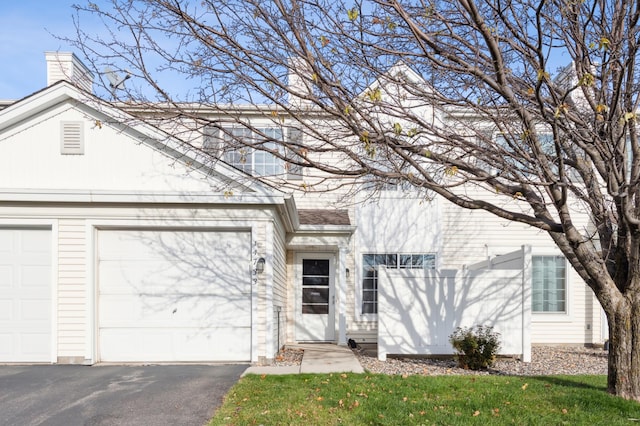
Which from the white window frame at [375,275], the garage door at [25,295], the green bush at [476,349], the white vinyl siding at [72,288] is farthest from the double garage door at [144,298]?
the white window frame at [375,275]

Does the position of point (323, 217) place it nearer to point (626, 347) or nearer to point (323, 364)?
point (323, 364)

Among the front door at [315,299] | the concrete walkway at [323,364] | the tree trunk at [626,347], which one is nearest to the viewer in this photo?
the tree trunk at [626,347]

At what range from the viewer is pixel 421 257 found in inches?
533

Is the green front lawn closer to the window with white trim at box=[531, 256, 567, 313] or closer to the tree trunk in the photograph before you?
Result: the tree trunk

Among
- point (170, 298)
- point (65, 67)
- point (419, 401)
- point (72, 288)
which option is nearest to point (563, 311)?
point (419, 401)

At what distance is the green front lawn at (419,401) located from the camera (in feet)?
18.6

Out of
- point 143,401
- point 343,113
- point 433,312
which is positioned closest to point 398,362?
point 433,312

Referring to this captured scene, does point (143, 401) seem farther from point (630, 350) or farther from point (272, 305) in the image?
point (630, 350)

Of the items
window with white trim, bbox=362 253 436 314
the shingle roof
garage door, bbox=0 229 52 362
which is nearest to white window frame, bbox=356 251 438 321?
window with white trim, bbox=362 253 436 314

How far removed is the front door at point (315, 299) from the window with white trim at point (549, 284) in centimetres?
494

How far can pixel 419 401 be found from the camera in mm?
6316

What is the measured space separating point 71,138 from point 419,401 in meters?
7.04

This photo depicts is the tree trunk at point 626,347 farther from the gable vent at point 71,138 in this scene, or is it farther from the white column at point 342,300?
the gable vent at point 71,138

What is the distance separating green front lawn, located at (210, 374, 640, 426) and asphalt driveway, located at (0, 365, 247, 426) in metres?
0.41
